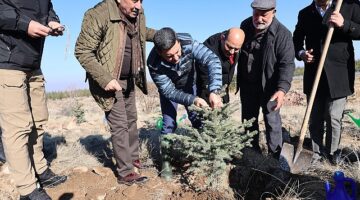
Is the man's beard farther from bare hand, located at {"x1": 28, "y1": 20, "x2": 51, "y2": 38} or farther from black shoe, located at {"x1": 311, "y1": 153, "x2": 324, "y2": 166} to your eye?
bare hand, located at {"x1": 28, "y1": 20, "x2": 51, "y2": 38}

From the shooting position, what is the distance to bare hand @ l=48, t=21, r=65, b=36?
364cm

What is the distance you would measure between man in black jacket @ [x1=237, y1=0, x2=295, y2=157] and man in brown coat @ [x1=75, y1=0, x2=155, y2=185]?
3.74ft

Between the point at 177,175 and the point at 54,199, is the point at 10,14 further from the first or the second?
the point at 177,175

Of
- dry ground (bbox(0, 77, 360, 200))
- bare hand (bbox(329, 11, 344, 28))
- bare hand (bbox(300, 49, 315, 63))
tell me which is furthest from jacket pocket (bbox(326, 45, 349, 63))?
dry ground (bbox(0, 77, 360, 200))

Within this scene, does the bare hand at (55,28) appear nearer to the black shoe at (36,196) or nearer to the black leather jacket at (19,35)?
the black leather jacket at (19,35)

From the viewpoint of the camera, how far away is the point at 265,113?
14.8 feet

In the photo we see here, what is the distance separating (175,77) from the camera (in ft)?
14.0

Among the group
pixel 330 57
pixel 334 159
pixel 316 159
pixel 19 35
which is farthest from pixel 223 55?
pixel 19 35

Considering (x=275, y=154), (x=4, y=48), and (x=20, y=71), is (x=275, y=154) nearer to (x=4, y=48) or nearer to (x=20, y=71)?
(x=20, y=71)

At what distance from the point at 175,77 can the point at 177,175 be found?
3.68 feet

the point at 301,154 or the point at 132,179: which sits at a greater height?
the point at 301,154

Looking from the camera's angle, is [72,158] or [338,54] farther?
[72,158]

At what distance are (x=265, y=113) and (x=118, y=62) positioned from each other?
1.80 metres

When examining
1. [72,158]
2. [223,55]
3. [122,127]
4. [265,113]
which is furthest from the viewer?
[72,158]
